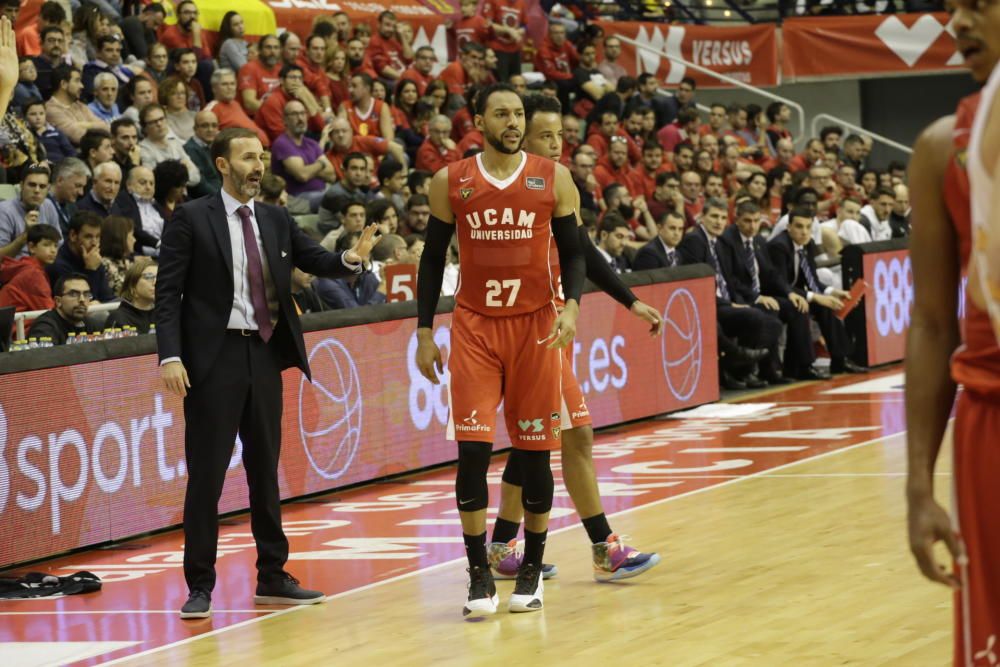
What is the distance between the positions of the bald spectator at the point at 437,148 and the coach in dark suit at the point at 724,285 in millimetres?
3250

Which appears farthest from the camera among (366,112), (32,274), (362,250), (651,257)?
(366,112)

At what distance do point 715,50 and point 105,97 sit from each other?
1327 cm

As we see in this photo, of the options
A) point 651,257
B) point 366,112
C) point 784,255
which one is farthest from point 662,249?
point 366,112

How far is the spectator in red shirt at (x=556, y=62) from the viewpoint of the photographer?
21.8m

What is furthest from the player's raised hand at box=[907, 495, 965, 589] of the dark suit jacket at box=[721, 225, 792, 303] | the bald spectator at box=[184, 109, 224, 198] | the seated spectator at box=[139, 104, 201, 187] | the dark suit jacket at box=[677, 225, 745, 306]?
the dark suit jacket at box=[721, 225, 792, 303]

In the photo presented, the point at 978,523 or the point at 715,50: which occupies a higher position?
the point at 715,50

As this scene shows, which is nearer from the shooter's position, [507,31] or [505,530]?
[505,530]

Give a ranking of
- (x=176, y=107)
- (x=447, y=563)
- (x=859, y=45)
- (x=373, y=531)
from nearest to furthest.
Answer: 1. (x=447, y=563)
2. (x=373, y=531)
3. (x=176, y=107)
4. (x=859, y=45)

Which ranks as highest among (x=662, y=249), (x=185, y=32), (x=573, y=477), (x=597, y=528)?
(x=185, y=32)

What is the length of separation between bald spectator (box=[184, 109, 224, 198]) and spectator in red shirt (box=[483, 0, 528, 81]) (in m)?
7.06

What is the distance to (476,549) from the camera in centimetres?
702

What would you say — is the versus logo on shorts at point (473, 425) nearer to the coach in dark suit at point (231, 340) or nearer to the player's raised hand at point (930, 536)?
the coach in dark suit at point (231, 340)

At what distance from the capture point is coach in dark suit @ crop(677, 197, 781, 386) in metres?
15.1

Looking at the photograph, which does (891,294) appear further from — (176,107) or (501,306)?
(501,306)
